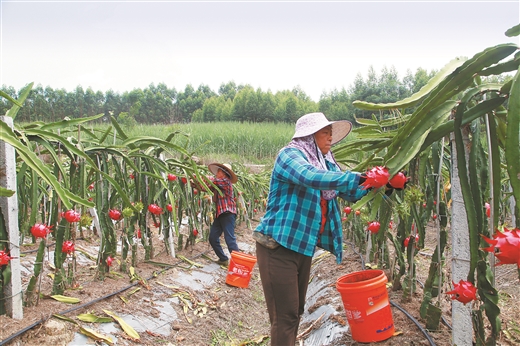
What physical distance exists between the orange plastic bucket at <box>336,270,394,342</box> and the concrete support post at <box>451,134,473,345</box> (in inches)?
17.2

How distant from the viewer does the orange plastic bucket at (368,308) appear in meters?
2.22

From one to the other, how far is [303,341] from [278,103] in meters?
27.7

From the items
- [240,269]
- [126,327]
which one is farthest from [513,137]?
[240,269]

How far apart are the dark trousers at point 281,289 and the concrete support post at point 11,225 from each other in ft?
4.64

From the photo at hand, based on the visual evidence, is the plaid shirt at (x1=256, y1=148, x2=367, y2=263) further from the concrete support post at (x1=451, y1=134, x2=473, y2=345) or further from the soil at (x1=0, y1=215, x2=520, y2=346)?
the soil at (x1=0, y1=215, x2=520, y2=346)

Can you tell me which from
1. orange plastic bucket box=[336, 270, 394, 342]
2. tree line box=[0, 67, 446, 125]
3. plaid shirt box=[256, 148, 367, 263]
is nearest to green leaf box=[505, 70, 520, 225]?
plaid shirt box=[256, 148, 367, 263]

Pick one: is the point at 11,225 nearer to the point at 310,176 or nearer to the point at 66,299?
the point at 66,299

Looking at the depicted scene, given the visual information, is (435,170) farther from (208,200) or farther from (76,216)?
(208,200)

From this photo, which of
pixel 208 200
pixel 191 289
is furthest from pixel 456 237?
pixel 208 200

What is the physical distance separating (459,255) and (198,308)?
2.42 metres

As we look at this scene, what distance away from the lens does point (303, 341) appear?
2963 millimetres

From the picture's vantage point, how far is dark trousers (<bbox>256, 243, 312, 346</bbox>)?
207 centimetres

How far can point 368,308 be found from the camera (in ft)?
7.40

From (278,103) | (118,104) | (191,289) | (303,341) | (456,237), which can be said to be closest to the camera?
(456,237)
